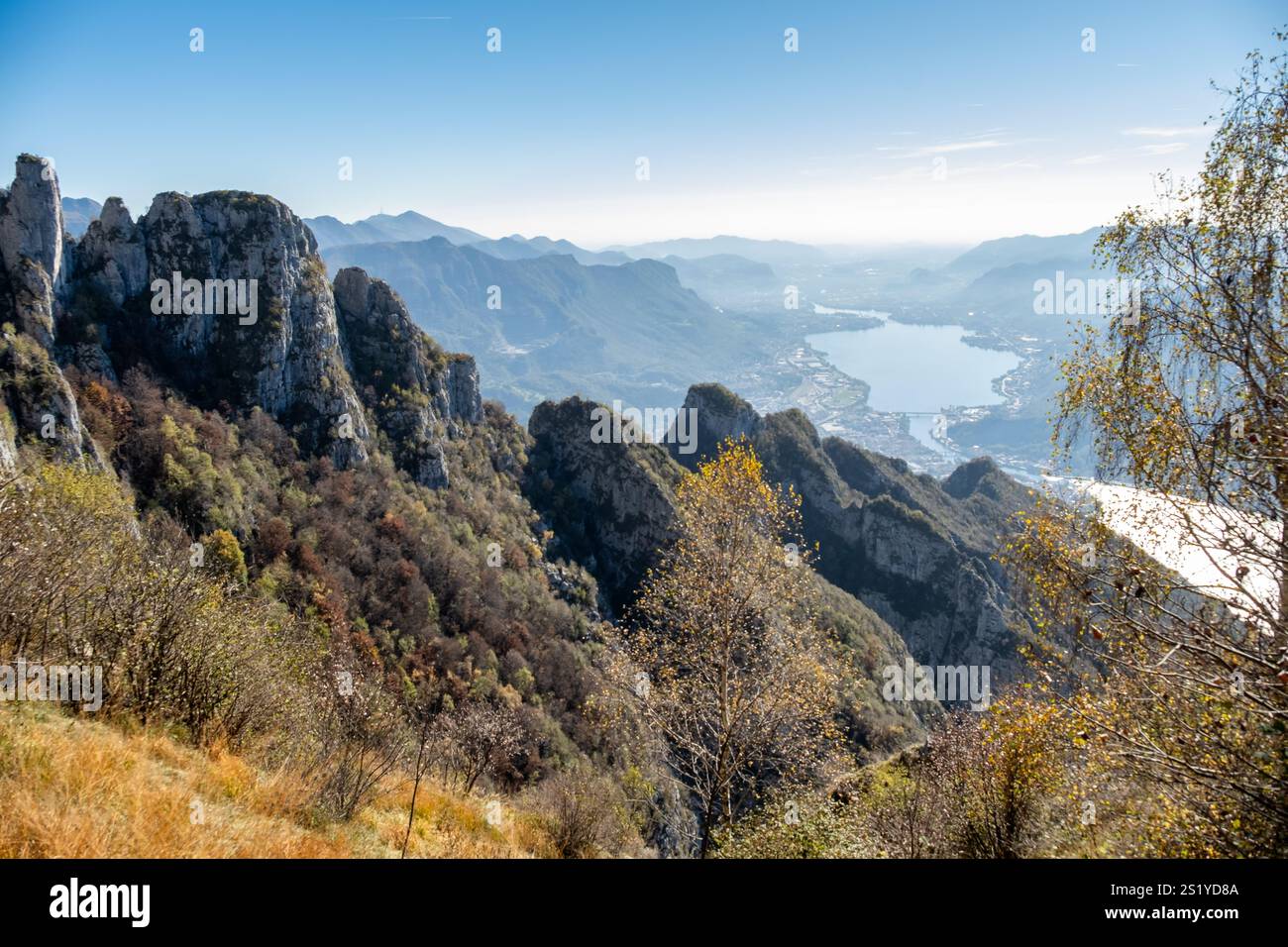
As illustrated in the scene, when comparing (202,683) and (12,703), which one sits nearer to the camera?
(12,703)

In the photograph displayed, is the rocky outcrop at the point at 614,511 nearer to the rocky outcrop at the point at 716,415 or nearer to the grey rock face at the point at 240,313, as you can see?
the rocky outcrop at the point at 716,415

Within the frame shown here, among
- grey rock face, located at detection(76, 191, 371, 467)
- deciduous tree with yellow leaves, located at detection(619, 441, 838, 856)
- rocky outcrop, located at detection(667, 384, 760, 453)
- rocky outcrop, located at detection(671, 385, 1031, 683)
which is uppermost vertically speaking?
grey rock face, located at detection(76, 191, 371, 467)

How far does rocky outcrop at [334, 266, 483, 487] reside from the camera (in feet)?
203

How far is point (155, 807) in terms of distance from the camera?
5883mm

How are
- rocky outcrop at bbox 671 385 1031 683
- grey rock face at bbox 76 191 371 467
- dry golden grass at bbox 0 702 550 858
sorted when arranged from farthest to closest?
rocky outcrop at bbox 671 385 1031 683 → grey rock face at bbox 76 191 371 467 → dry golden grass at bbox 0 702 550 858

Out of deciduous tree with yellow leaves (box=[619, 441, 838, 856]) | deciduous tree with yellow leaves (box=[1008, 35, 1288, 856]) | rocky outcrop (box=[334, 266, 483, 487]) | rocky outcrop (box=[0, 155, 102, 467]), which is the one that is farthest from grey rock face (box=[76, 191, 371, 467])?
deciduous tree with yellow leaves (box=[1008, 35, 1288, 856])

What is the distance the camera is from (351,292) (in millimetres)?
67562

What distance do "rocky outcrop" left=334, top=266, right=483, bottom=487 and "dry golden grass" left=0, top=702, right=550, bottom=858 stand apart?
185 feet

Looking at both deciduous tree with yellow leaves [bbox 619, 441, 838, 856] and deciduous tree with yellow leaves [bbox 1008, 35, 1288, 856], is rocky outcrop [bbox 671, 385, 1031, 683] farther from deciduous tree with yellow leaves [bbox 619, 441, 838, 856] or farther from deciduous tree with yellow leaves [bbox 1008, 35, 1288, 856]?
deciduous tree with yellow leaves [bbox 1008, 35, 1288, 856]

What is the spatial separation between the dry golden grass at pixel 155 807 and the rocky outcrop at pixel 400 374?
2214 inches

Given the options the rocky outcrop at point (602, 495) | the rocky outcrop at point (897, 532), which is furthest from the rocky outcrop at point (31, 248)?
the rocky outcrop at point (897, 532)
